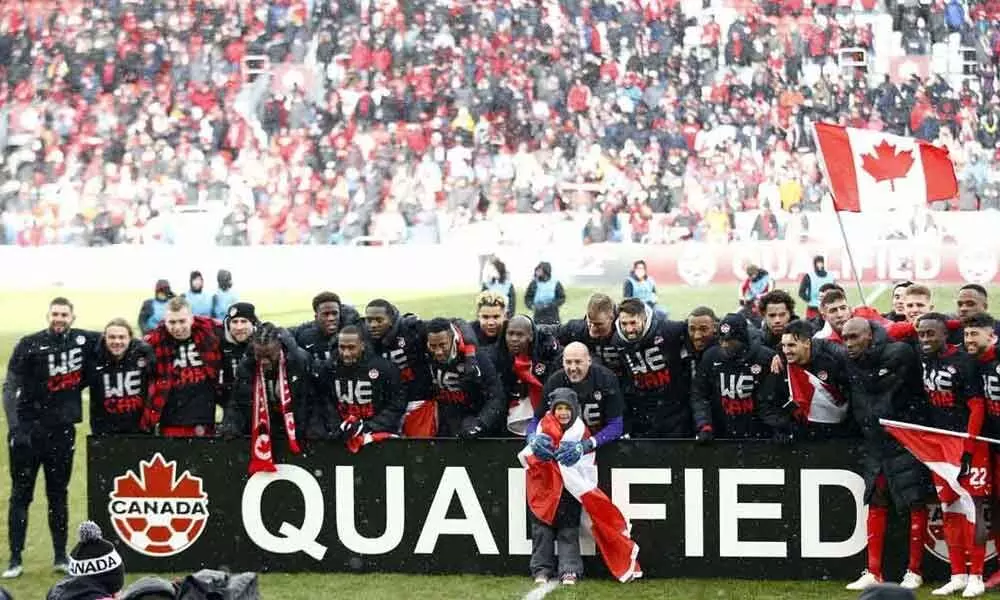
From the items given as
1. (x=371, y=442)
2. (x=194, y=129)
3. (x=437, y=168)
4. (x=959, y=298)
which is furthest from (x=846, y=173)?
(x=194, y=129)

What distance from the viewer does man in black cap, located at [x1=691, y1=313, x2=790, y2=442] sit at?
8742mm

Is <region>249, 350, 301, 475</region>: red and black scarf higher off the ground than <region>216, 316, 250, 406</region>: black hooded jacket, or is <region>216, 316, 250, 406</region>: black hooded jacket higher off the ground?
<region>216, 316, 250, 406</region>: black hooded jacket

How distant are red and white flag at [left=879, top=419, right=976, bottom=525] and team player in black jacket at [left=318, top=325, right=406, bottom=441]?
267cm

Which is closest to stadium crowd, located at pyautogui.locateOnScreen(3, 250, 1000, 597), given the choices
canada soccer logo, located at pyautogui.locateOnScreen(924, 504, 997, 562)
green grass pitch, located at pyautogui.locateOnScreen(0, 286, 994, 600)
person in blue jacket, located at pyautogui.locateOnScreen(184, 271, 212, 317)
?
canada soccer logo, located at pyautogui.locateOnScreen(924, 504, 997, 562)

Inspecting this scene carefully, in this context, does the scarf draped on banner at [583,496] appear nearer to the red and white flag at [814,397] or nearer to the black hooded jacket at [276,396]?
the red and white flag at [814,397]

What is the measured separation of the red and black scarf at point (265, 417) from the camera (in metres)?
8.96

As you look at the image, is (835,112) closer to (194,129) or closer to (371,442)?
(194,129)

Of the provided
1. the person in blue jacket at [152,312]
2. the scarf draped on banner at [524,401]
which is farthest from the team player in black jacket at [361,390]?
the person in blue jacket at [152,312]

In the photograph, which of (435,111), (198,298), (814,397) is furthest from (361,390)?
(435,111)

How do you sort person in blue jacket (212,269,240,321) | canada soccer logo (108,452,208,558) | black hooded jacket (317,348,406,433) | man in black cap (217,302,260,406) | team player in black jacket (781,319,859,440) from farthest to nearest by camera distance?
person in blue jacket (212,269,240,321), man in black cap (217,302,260,406), canada soccer logo (108,452,208,558), black hooded jacket (317,348,406,433), team player in black jacket (781,319,859,440)

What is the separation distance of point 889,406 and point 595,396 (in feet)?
5.00

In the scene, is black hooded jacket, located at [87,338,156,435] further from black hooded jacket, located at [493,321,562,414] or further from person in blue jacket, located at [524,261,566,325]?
person in blue jacket, located at [524,261,566,325]

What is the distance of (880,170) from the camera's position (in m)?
12.1

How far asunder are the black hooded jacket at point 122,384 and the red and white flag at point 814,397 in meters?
3.55
